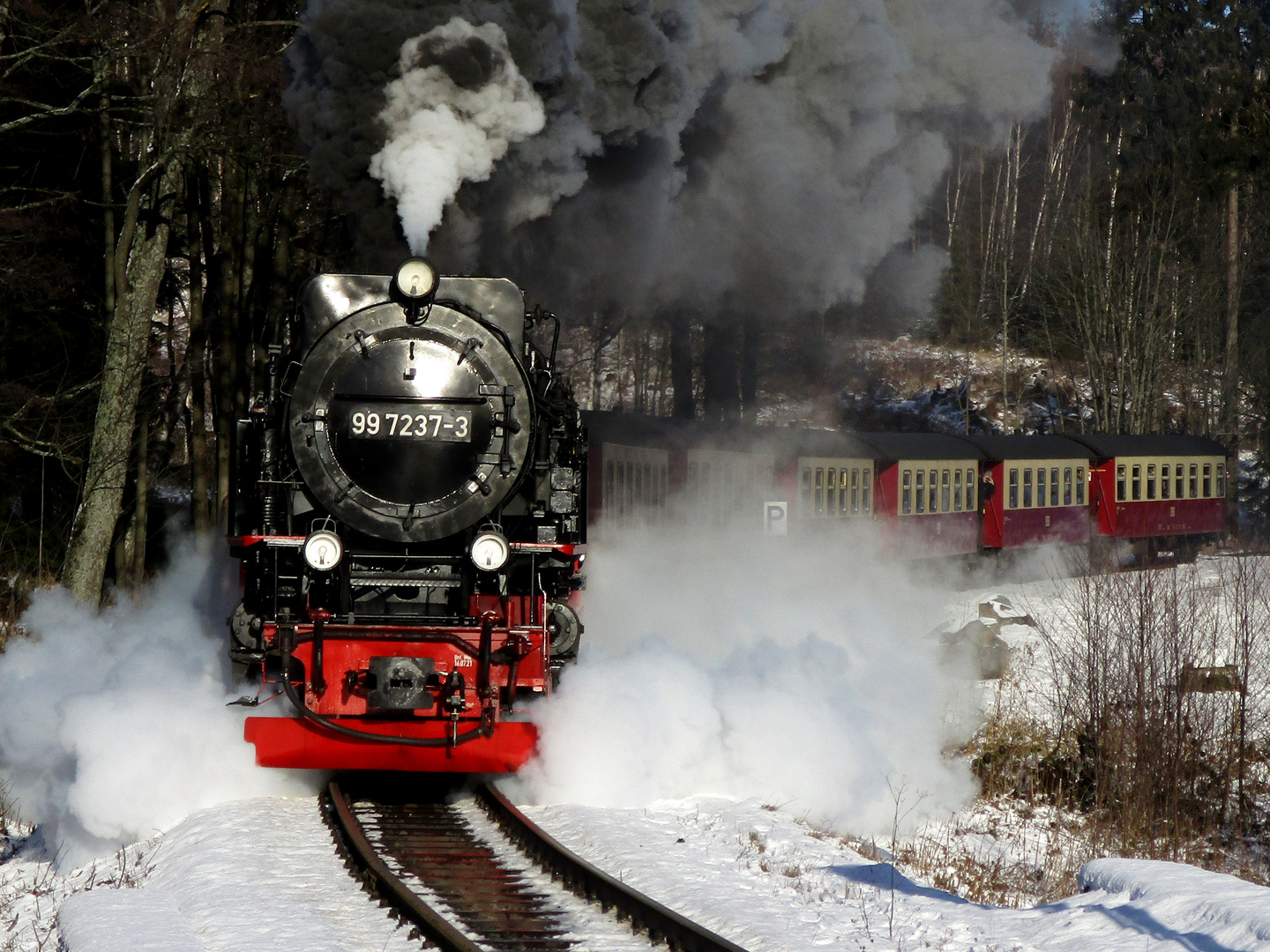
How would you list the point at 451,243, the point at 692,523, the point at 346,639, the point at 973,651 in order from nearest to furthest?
the point at 346,639 → the point at 451,243 → the point at 973,651 → the point at 692,523

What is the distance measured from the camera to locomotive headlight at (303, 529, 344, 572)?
7.48m

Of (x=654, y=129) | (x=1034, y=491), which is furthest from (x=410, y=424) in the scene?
(x=1034, y=491)

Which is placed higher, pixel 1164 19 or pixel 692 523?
pixel 1164 19

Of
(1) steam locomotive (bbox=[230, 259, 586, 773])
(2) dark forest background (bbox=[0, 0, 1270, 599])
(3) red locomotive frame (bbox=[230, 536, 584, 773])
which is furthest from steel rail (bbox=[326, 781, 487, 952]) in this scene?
(2) dark forest background (bbox=[0, 0, 1270, 599])

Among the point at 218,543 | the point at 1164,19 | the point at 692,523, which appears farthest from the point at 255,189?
the point at 1164,19

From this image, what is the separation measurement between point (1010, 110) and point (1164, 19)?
24.5 m

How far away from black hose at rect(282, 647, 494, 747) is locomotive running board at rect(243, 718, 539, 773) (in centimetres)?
5

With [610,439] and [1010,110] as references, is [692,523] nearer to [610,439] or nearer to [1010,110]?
[610,439]

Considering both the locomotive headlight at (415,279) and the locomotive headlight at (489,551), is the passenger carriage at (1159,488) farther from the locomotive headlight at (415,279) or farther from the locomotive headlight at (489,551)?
the locomotive headlight at (415,279)

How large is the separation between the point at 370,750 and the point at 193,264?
432 inches

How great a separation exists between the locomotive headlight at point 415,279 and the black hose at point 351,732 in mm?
2028

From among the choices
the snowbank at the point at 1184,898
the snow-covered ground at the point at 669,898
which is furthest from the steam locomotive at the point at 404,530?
the snowbank at the point at 1184,898

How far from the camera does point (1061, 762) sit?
10.9 m

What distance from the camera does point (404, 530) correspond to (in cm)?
778
